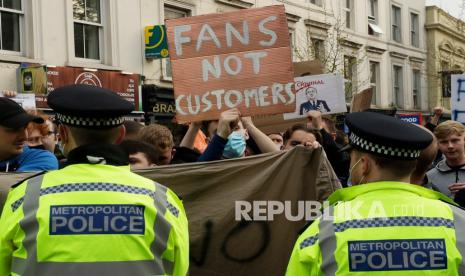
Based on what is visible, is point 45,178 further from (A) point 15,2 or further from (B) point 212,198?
(A) point 15,2

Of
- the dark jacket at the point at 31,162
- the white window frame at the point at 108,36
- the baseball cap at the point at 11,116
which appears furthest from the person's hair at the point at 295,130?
the white window frame at the point at 108,36

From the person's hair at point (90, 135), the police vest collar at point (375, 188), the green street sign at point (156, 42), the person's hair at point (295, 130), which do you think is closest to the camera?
the police vest collar at point (375, 188)

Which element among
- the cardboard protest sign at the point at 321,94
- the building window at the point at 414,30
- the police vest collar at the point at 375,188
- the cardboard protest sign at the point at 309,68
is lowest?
the police vest collar at the point at 375,188

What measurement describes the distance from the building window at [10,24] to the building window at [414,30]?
20.7 meters

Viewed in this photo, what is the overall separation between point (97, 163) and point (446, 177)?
344 centimetres

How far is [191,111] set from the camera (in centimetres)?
495

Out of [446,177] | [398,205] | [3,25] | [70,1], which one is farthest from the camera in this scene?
[70,1]

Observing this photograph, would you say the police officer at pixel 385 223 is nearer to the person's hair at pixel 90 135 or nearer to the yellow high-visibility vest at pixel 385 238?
the yellow high-visibility vest at pixel 385 238

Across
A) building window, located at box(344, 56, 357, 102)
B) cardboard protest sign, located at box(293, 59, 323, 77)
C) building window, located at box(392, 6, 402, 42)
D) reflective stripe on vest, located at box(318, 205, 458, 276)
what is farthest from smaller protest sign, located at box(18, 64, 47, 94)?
building window, located at box(392, 6, 402, 42)

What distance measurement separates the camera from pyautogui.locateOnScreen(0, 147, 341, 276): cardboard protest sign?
409 cm

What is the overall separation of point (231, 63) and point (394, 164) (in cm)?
265

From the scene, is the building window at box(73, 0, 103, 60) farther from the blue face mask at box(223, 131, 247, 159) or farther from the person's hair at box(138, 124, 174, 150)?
the person's hair at box(138, 124, 174, 150)

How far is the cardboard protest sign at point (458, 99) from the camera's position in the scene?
27.2 ft

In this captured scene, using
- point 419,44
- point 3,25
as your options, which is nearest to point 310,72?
point 3,25
